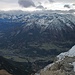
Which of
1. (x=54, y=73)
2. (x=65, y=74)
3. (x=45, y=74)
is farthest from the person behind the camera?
A: (x=45, y=74)

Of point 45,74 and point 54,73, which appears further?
point 45,74

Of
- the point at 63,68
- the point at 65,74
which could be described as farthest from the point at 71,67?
the point at 65,74

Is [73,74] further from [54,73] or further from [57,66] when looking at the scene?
[57,66]

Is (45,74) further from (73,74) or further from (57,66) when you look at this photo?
(73,74)

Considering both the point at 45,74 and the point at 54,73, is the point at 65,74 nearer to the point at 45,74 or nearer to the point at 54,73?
the point at 54,73

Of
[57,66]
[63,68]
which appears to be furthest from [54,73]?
[57,66]

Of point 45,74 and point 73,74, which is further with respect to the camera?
point 45,74

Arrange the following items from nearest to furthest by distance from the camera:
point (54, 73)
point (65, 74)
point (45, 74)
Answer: point (65, 74) → point (54, 73) → point (45, 74)
